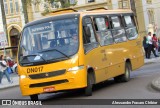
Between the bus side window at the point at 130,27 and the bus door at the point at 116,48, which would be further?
the bus side window at the point at 130,27

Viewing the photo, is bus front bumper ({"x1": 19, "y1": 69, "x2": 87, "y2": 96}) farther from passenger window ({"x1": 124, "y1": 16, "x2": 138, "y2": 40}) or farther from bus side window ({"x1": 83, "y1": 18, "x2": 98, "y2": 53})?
passenger window ({"x1": 124, "y1": 16, "x2": 138, "y2": 40})

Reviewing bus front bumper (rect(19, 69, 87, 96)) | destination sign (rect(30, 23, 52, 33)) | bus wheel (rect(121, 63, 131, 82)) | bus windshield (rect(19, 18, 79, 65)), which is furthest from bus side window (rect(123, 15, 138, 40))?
bus front bumper (rect(19, 69, 87, 96))

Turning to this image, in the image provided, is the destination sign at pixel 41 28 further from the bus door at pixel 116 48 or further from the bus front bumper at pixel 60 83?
the bus door at pixel 116 48

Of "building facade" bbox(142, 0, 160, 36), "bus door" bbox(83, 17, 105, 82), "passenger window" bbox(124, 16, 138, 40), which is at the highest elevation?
"building facade" bbox(142, 0, 160, 36)

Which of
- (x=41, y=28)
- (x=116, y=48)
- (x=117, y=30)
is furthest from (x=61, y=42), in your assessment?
(x=117, y=30)

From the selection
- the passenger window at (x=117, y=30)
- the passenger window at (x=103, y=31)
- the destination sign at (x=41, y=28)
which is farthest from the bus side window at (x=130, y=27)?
the destination sign at (x=41, y=28)

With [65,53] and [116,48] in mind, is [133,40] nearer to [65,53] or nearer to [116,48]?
[116,48]

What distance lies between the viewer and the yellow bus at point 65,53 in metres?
13.9

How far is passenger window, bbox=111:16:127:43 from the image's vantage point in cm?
1780

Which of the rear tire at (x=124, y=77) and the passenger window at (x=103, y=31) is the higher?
the passenger window at (x=103, y=31)

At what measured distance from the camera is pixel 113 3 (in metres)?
60.3

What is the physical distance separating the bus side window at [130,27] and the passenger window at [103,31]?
2.20 metres

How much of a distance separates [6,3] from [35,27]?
1940 inches

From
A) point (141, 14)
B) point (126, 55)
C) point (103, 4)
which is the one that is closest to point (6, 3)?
point (103, 4)
